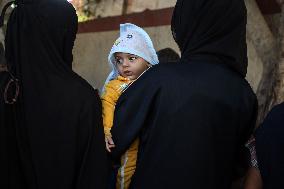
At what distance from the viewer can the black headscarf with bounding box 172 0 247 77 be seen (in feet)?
6.70

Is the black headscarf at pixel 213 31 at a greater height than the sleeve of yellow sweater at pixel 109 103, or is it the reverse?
the black headscarf at pixel 213 31

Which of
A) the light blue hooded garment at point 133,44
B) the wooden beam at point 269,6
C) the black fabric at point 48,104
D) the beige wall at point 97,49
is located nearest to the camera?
the black fabric at point 48,104

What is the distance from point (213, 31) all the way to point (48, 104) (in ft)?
2.82

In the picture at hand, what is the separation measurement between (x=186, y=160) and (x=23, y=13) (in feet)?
3.38

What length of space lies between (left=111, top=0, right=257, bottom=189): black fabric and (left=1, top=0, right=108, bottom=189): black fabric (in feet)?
0.64

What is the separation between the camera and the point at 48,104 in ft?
6.45

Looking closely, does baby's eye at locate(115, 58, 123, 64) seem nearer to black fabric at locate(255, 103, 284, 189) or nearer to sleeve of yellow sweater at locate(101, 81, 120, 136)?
sleeve of yellow sweater at locate(101, 81, 120, 136)

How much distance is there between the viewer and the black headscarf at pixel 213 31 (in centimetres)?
204

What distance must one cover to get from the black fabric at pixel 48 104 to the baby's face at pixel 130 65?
0.77 metres

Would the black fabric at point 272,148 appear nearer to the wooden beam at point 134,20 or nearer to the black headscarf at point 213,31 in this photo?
the black headscarf at point 213,31

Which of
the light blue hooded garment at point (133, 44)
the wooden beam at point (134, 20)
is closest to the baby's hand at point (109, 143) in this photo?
the light blue hooded garment at point (133, 44)

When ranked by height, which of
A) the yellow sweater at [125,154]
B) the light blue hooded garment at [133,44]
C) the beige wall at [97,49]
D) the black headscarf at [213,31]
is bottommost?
the beige wall at [97,49]

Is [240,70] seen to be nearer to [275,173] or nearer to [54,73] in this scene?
[275,173]

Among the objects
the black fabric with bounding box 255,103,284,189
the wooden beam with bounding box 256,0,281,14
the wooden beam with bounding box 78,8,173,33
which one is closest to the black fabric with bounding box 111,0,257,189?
the black fabric with bounding box 255,103,284,189
